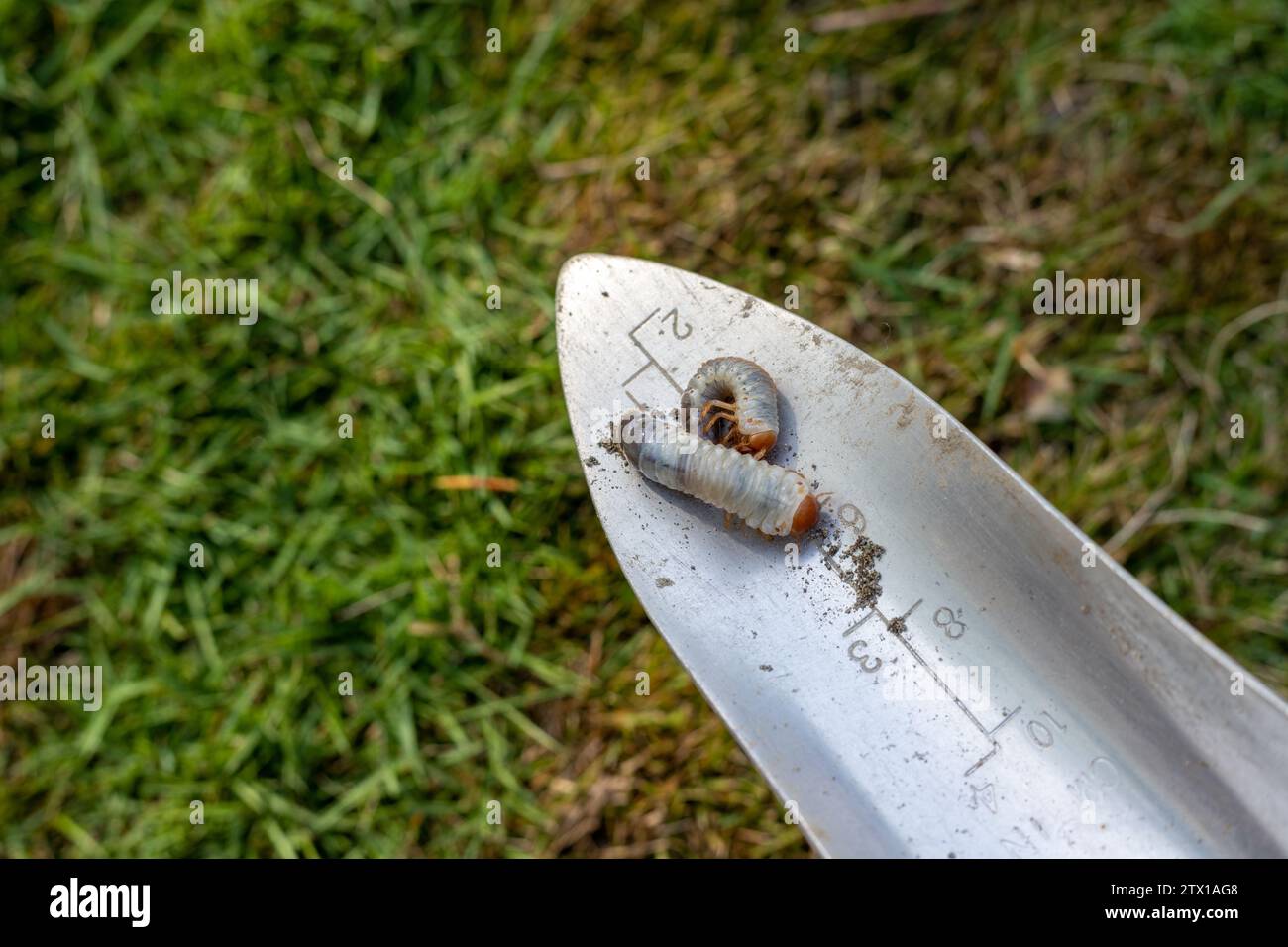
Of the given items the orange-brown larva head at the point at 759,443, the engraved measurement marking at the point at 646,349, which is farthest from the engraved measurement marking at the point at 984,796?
the engraved measurement marking at the point at 646,349

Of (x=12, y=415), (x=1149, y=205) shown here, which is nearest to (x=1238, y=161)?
(x=1149, y=205)

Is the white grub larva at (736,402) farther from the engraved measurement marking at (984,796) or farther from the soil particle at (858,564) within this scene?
the engraved measurement marking at (984,796)

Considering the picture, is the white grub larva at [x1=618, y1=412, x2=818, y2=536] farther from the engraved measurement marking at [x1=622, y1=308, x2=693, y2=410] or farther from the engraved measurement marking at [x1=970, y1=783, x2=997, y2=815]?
the engraved measurement marking at [x1=970, y1=783, x2=997, y2=815]

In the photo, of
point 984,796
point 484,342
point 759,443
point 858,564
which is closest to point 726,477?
point 759,443

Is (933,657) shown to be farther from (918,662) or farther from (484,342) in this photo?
(484,342)

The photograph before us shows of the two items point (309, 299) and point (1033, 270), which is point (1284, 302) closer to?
point (1033, 270)
